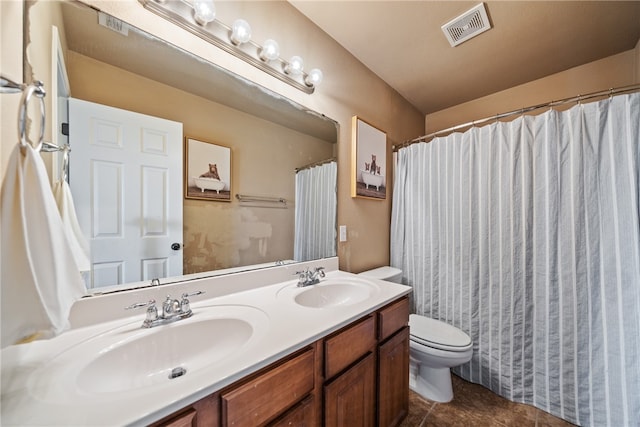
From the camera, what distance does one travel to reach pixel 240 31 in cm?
108

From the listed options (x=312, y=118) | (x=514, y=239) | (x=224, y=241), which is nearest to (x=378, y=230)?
(x=514, y=239)

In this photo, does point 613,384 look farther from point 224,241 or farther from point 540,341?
point 224,241

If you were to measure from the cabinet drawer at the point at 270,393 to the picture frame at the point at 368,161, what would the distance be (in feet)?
3.99

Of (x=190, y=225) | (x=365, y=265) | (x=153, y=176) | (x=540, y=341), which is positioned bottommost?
(x=540, y=341)

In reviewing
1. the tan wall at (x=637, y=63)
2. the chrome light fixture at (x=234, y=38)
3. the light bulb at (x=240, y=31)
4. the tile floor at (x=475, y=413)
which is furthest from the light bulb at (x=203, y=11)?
the tan wall at (x=637, y=63)

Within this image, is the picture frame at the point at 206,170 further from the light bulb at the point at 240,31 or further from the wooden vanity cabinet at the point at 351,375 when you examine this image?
the wooden vanity cabinet at the point at 351,375

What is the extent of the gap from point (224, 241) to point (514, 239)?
1771 millimetres

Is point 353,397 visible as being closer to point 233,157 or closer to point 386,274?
point 386,274

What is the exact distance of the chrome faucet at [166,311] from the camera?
77cm

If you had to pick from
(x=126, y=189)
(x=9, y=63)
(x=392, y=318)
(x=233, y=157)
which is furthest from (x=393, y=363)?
(x=9, y=63)

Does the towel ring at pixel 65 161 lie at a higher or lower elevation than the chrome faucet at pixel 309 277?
higher

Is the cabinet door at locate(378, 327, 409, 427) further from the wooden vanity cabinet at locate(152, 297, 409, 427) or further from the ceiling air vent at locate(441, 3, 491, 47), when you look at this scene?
the ceiling air vent at locate(441, 3, 491, 47)

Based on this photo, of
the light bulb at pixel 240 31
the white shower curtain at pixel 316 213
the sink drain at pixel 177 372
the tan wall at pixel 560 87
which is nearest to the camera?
the sink drain at pixel 177 372

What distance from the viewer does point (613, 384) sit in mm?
1233
